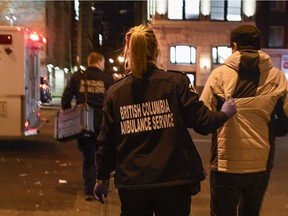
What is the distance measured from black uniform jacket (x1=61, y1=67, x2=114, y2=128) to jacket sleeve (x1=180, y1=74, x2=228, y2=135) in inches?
138

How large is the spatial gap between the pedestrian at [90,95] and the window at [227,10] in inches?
1179

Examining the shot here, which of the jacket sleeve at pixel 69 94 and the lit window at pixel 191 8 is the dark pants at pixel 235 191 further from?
the lit window at pixel 191 8

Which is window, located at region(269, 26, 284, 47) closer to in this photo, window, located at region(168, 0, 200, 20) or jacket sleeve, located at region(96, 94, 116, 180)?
window, located at region(168, 0, 200, 20)

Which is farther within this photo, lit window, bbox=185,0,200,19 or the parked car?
lit window, bbox=185,0,200,19

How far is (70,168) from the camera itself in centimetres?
863

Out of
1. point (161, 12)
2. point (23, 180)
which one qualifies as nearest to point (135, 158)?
point (23, 180)

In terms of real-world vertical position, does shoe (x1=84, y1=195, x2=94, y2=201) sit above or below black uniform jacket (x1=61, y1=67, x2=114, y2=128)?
below

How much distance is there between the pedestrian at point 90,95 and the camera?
6340mm

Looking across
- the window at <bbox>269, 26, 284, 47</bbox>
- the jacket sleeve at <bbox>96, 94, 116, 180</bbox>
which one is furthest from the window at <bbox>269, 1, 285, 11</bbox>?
the jacket sleeve at <bbox>96, 94, 116, 180</bbox>

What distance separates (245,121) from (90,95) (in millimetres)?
3301

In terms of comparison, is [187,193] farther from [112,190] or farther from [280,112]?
[112,190]

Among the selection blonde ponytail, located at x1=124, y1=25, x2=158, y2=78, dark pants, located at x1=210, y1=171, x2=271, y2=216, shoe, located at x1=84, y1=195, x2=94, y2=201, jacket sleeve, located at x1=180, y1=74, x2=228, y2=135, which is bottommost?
shoe, located at x1=84, y1=195, x2=94, y2=201

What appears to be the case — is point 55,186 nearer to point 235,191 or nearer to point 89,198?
point 89,198

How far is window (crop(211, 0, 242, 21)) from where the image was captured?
35312 millimetres
